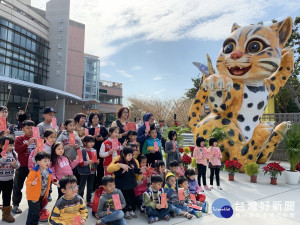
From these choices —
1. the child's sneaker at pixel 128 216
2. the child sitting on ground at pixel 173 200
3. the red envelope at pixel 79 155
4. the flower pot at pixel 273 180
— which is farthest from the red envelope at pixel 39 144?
the flower pot at pixel 273 180

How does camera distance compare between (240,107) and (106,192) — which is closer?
(106,192)

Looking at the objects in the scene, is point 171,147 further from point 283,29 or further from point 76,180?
point 283,29

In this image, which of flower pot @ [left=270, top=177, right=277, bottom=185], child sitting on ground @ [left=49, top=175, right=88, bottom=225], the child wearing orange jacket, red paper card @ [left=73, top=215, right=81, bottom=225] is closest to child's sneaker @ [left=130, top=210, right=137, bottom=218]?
child sitting on ground @ [left=49, top=175, right=88, bottom=225]

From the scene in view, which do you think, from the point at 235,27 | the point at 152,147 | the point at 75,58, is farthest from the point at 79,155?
the point at 75,58

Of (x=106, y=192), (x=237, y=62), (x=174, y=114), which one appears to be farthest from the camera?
(x=174, y=114)

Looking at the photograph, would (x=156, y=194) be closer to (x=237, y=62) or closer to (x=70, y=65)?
(x=237, y=62)

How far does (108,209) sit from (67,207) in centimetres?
54

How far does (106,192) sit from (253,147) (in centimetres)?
474

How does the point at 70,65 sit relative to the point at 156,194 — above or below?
above

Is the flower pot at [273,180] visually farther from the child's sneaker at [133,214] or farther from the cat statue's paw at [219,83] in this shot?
the child's sneaker at [133,214]

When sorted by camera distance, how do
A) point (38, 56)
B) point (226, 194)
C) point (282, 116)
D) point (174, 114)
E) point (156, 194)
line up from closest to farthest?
point (156, 194), point (226, 194), point (282, 116), point (174, 114), point (38, 56)

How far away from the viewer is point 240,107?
677 cm

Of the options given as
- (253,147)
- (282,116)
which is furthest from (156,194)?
(282,116)

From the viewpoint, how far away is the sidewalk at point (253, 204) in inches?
131
